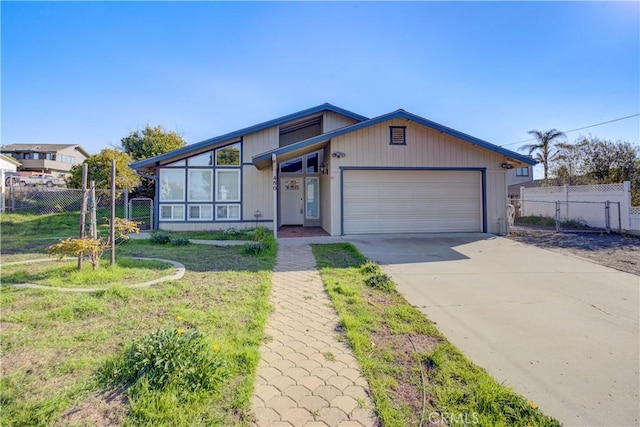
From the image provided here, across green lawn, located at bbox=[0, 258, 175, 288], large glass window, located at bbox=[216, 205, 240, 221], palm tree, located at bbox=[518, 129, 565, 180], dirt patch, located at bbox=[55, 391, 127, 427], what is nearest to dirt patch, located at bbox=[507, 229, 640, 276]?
dirt patch, located at bbox=[55, 391, 127, 427]

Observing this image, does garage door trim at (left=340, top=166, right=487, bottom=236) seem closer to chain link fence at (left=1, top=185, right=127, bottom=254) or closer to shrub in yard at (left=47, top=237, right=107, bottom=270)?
shrub in yard at (left=47, top=237, right=107, bottom=270)

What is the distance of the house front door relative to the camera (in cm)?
1444

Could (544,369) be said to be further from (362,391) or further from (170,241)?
(170,241)

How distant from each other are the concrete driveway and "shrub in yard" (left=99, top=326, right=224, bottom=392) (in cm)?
251

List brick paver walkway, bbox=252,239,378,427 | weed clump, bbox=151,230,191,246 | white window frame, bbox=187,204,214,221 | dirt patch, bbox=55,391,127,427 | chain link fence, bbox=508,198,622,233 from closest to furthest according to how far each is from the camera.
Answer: dirt patch, bbox=55,391,127,427, brick paver walkway, bbox=252,239,378,427, weed clump, bbox=151,230,191,246, chain link fence, bbox=508,198,622,233, white window frame, bbox=187,204,214,221

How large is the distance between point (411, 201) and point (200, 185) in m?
8.61

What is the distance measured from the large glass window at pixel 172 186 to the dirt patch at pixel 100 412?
11163 millimetres

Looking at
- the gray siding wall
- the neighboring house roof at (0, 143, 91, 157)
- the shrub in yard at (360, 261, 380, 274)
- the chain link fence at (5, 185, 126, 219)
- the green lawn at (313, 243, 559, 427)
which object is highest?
the neighboring house roof at (0, 143, 91, 157)

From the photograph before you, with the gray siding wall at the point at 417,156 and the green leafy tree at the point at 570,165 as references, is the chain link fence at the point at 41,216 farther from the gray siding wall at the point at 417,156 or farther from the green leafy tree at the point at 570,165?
the green leafy tree at the point at 570,165

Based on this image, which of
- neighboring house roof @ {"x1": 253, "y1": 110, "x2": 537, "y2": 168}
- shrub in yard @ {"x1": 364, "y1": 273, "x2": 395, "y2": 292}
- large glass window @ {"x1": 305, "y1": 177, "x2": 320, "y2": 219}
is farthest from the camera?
large glass window @ {"x1": 305, "y1": 177, "x2": 320, "y2": 219}

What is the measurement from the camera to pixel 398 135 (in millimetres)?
11094

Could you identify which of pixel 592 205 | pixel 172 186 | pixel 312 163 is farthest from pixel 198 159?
pixel 592 205

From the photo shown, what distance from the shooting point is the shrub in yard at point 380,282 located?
5145 millimetres

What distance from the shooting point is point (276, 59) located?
10.9 meters
